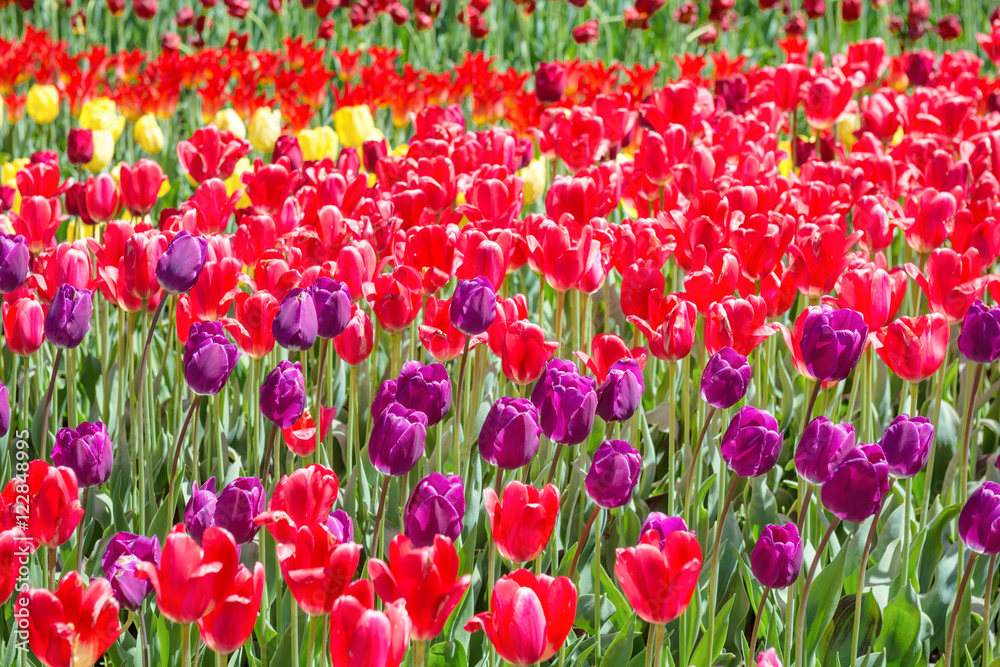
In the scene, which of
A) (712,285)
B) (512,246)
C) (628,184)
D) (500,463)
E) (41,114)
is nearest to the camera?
(500,463)

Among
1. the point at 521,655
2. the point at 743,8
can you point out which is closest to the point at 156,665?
the point at 521,655

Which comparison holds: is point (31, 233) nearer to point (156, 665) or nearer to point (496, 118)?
point (156, 665)

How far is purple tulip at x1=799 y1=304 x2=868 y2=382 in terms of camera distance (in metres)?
1.48

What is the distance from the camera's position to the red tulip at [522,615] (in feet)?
3.40

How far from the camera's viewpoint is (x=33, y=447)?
7.41 ft

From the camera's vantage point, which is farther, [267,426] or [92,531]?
[267,426]

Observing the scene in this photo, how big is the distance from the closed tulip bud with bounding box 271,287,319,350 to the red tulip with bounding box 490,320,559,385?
30 cm

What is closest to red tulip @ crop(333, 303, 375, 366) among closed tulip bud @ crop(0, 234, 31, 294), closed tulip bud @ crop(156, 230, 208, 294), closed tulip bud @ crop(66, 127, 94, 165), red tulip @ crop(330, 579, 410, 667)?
closed tulip bud @ crop(156, 230, 208, 294)

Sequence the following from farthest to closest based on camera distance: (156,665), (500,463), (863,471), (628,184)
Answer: (628,184) < (156,665) < (500,463) < (863,471)

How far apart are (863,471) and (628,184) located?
1.74 metres

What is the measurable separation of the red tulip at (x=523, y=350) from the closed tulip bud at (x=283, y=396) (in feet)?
1.10

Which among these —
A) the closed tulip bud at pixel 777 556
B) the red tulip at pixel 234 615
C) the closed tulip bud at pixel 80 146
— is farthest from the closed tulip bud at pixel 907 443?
the closed tulip bud at pixel 80 146

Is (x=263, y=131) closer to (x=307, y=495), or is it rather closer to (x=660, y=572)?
(x=307, y=495)

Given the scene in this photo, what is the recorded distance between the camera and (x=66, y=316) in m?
1.64
